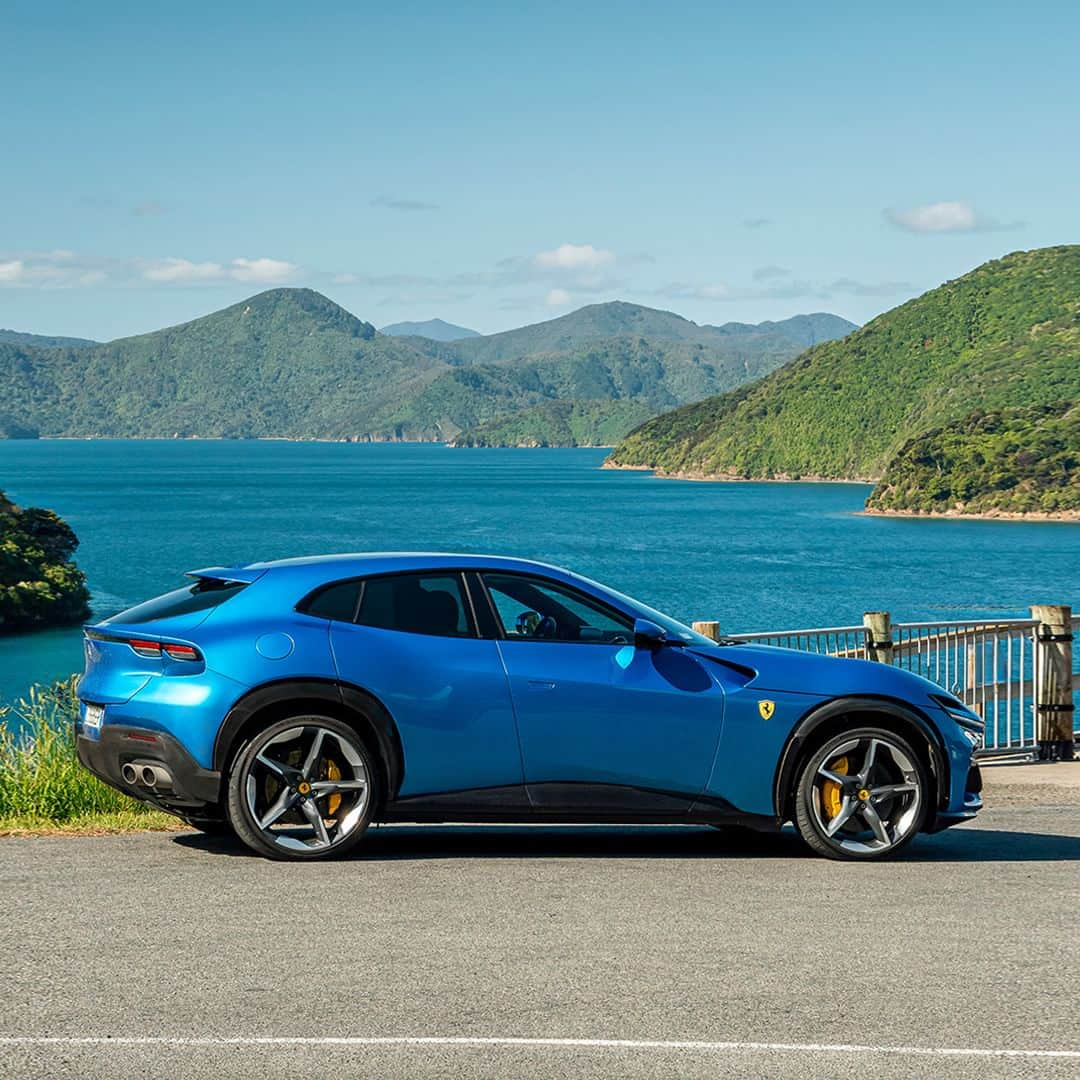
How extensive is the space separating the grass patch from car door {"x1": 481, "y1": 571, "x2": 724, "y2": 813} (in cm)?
228

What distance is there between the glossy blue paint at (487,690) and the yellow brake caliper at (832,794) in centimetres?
30

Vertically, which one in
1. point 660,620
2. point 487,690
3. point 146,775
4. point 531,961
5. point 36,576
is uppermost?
point 660,620

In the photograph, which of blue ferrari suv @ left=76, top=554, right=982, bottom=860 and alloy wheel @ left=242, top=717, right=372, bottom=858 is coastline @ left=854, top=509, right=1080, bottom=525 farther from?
alloy wheel @ left=242, top=717, right=372, bottom=858

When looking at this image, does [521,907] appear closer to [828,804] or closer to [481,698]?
[481,698]

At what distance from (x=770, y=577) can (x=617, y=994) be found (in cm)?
9140

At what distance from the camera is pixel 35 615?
77.8m

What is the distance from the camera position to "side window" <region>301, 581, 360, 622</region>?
26.9 feet

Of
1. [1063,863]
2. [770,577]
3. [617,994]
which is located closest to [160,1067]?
[617,994]

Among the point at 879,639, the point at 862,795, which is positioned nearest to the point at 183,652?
the point at 862,795

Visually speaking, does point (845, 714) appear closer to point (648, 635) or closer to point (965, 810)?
point (965, 810)

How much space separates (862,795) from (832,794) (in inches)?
5.7

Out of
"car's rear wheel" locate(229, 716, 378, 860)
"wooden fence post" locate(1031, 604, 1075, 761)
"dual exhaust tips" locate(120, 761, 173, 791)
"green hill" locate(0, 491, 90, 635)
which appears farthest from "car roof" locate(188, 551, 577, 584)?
"green hill" locate(0, 491, 90, 635)

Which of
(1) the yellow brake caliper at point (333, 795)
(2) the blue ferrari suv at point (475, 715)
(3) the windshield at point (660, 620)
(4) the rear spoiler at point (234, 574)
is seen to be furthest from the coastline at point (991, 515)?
(1) the yellow brake caliper at point (333, 795)

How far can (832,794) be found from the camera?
27.9ft
